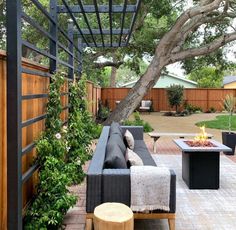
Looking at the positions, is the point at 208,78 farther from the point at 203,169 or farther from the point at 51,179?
the point at 51,179

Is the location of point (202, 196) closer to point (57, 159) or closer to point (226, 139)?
point (57, 159)

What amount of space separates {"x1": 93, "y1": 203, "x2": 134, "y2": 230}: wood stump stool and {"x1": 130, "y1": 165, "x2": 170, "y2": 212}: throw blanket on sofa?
0.44 m

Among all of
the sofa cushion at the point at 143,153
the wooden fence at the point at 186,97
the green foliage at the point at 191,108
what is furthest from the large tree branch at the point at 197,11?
the wooden fence at the point at 186,97

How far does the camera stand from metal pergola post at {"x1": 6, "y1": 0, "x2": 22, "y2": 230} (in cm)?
265

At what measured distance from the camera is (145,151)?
586cm

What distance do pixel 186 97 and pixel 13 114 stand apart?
68.9 feet

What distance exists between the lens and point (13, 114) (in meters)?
2.65

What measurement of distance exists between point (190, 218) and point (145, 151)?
1965 millimetres

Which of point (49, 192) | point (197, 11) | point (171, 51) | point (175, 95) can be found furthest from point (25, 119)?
point (175, 95)

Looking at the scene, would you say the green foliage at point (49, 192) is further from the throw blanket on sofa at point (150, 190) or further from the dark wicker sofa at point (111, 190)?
the throw blanket on sofa at point (150, 190)

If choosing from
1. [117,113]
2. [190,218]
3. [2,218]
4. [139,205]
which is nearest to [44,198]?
[2,218]

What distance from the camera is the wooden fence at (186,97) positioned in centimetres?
2275

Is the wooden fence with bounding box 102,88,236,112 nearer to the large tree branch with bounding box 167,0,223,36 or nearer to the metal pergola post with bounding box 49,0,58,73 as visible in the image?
the large tree branch with bounding box 167,0,223,36

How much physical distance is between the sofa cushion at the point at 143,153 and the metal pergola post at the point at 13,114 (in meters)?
2.42
